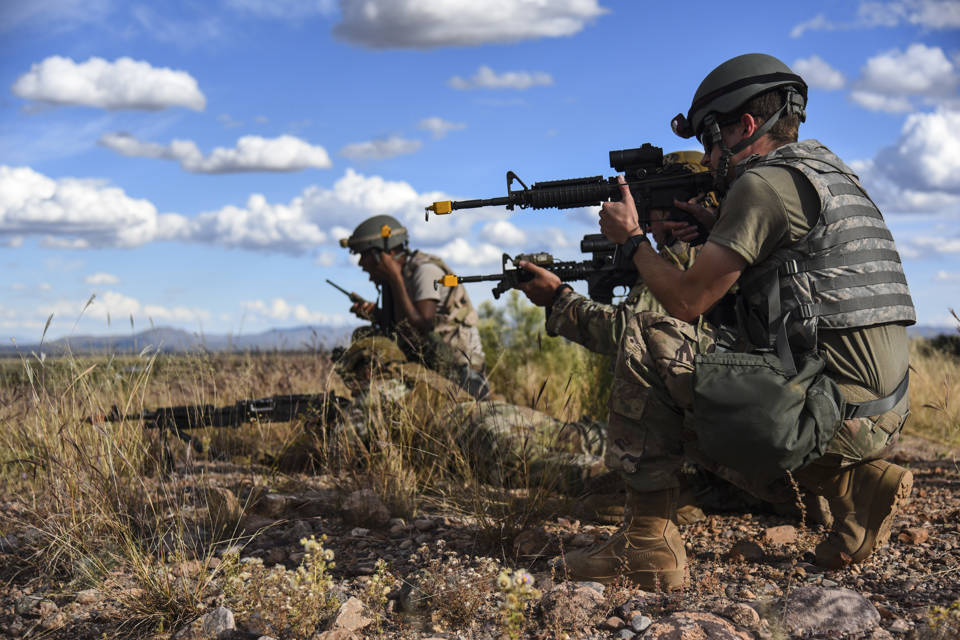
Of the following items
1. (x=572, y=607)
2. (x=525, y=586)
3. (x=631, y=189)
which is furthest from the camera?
(x=631, y=189)

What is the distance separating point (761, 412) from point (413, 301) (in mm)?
3975

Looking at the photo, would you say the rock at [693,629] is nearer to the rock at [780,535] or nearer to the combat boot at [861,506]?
the combat boot at [861,506]

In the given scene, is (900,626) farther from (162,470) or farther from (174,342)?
(174,342)

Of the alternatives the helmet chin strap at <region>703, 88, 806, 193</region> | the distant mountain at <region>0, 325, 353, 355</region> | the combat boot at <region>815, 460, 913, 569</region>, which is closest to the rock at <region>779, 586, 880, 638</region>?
the combat boot at <region>815, 460, 913, 569</region>

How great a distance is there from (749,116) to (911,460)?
3.14 m

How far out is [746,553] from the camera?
3322mm

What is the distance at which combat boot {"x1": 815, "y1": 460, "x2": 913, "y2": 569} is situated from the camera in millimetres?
2955

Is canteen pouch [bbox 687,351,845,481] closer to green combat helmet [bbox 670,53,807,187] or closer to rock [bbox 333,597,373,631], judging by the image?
green combat helmet [bbox 670,53,807,187]

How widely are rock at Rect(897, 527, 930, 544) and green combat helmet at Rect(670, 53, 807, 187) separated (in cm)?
167

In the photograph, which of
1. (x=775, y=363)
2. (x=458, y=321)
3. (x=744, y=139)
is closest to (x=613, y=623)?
(x=775, y=363)

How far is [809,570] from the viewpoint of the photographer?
317 centimetres

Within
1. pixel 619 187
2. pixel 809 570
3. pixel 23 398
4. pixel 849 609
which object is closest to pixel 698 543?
pixel 809 570

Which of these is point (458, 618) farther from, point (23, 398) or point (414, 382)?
point (23, 398)

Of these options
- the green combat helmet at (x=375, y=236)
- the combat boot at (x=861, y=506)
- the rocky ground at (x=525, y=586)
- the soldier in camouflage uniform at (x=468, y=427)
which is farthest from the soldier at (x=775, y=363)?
the green combat helmet at (x=375, y=236)
